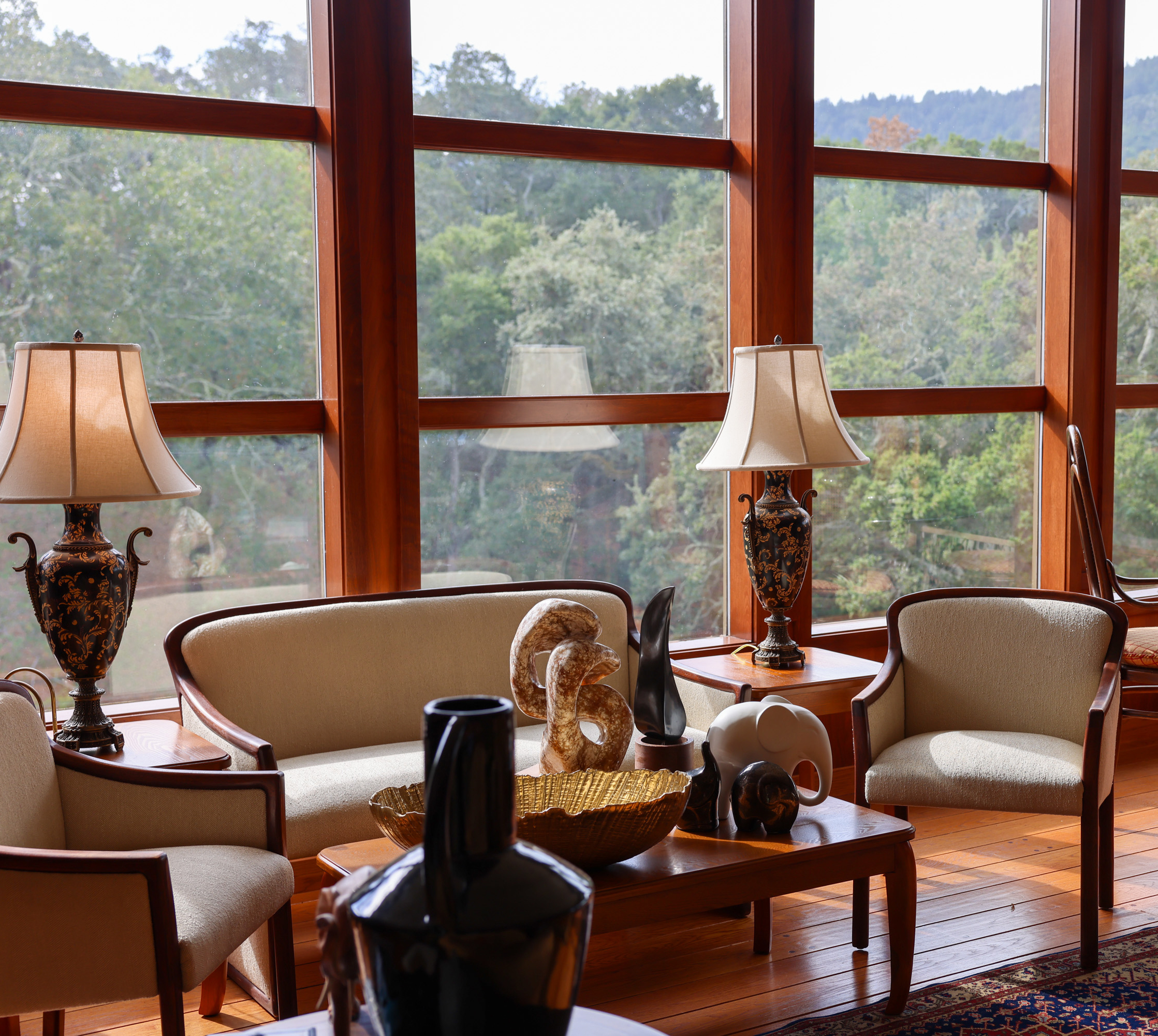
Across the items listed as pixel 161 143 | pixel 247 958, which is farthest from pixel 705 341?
pixel 247 958

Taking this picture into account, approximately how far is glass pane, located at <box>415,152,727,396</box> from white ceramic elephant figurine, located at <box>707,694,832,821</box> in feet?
5.45

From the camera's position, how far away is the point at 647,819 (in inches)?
79.7

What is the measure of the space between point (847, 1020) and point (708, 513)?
6.25 feet

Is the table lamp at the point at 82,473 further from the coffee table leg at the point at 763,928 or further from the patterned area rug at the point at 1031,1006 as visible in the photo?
the patterned area rug at the point at 1031,1006

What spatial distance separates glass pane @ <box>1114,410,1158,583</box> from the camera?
4695mm

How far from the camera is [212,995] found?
2588 mm

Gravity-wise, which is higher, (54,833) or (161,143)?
(161,143)

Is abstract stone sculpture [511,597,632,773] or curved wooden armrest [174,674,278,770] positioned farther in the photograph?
curved wooden armrest [174,674,278,770]

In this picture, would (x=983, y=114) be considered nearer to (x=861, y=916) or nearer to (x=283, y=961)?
(x=861, y=916)

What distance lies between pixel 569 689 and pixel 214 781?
0.73m

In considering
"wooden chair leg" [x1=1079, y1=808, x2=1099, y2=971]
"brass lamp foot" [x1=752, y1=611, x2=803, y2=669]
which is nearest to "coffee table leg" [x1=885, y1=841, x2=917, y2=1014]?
"wooden chair leg" [x1=1079, y1=808, x2=1099, y2=971]

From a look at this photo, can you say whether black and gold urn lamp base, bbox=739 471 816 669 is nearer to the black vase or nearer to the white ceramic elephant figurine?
the white ceramic elephant figurine

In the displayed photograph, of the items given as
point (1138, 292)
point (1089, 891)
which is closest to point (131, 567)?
point (1089, 891)

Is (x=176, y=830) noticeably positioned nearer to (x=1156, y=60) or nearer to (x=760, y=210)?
(x=760, y=210)
